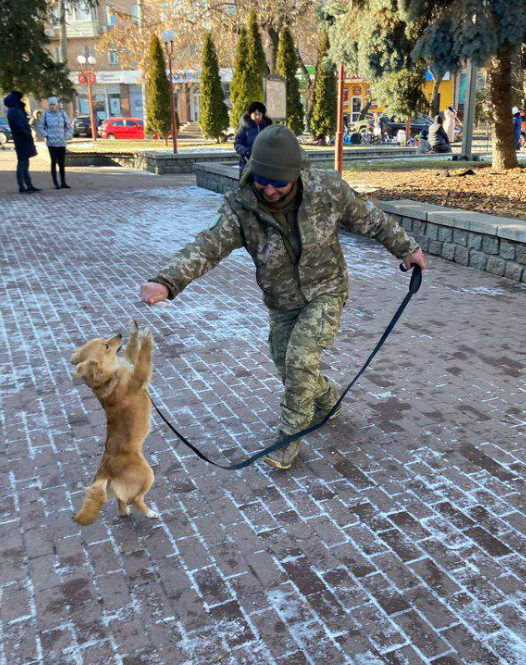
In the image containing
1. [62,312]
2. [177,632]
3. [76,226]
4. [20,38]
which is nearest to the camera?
[177,632]

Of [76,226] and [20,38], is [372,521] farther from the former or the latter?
[20,38]

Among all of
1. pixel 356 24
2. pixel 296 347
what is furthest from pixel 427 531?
pixel 356 24

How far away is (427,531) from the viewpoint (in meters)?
3.19

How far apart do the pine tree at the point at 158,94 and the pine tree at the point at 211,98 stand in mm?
2593

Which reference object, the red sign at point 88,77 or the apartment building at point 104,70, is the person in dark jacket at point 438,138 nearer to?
the red sign at point 88,77

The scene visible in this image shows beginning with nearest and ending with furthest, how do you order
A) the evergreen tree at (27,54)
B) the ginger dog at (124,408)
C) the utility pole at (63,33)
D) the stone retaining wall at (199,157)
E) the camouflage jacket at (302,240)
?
the ginger dog at (124,408), the camouflage jacket at (302,240), the evergreen tree at (27,54), the stone retaining wall at (199,157), the utility pole at (63,33)

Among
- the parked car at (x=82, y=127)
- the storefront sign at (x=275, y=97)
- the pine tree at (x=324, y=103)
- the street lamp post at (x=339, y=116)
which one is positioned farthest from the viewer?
the parked car at (x=82, y=127)

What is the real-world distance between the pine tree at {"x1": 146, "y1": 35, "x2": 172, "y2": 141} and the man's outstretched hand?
2849cm

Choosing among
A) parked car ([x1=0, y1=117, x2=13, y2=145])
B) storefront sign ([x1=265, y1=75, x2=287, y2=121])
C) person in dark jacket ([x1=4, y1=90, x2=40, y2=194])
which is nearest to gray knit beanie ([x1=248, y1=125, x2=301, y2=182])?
storefront sign ([x1=265, y1=75, x2=287, y2=121])

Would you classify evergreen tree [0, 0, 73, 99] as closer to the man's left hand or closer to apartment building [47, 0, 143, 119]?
the man's left hand

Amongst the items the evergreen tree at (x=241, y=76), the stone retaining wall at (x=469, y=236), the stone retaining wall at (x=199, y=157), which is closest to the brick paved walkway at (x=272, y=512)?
the stone retaining wall at (x=469, y=236)

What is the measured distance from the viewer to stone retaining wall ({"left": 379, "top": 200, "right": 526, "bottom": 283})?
24.6ft

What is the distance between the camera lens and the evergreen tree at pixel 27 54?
17.8 meters

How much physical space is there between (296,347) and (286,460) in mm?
700
